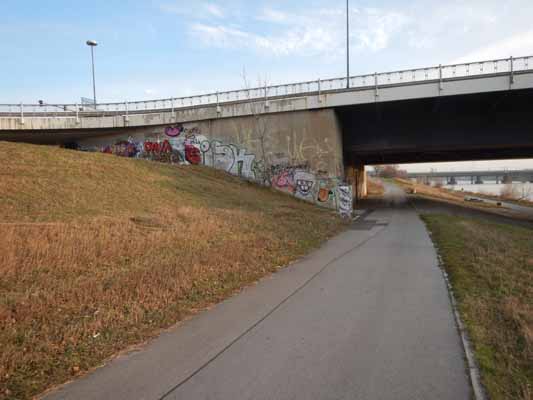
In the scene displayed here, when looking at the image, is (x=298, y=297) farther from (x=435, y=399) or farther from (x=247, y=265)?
(x=435, y=399)

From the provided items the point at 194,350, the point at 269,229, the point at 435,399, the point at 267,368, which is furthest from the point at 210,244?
the point at 435,399

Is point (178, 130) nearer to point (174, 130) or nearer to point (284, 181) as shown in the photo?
point (174, 130)

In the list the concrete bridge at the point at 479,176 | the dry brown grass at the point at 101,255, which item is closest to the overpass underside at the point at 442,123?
the dry brown grass at the point at 101,255

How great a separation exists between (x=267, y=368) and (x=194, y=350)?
0.92 metres

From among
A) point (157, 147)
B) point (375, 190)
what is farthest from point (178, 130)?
point (375, 190)

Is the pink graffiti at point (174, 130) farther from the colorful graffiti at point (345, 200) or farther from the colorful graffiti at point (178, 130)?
the colorful graffiti at point (345, 200)

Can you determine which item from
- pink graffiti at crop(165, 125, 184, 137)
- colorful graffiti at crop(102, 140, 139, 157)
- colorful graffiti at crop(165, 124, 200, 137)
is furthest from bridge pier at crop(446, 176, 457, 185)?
colorful graffiti at crop(102, 140, 139, 157)

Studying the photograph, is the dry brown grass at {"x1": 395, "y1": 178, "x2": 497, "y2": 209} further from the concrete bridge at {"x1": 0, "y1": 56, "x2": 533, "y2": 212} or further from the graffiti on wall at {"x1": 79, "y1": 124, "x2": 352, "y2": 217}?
the graffiti on wall at {"x1": 79, "y1": 124, "x2": 352, "y2": 217}

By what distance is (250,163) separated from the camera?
23438 millimetres

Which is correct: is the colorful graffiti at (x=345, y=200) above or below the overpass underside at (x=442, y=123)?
below

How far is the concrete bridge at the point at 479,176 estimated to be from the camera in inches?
3641

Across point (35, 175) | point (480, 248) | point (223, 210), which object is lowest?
point (480, 248)

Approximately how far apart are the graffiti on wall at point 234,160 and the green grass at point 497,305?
35.1 feet

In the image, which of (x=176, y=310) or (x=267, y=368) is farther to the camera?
(x=176, y=310)
